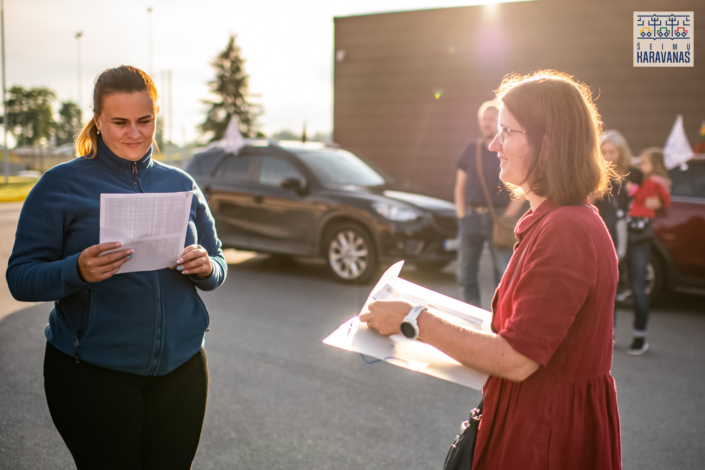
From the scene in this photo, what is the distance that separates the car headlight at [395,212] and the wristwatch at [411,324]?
579 cm

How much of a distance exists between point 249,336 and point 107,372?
3333 millimetres

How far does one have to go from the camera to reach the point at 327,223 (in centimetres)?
764

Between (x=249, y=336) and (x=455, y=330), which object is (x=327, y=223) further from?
(x=455, y=330)

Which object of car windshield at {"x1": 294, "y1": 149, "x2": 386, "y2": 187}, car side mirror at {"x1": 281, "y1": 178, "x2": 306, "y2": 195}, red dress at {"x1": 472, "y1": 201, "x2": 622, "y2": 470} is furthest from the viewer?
car windshield at {"x1": 294, "y1": 149, "x2": 386, "y2": 187}

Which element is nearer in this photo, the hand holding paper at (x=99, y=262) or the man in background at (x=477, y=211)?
the hand holding paper at (x=99, y=262)

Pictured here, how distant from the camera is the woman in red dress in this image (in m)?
1.26

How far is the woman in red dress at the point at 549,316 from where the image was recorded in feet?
4.14

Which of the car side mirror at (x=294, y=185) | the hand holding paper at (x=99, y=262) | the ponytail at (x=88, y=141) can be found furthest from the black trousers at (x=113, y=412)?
the car side mirror at (x=294, y=185)

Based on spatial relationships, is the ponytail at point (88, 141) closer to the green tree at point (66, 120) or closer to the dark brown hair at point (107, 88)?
the dark brown hair at point (107, 88)

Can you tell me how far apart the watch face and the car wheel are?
5.92 m

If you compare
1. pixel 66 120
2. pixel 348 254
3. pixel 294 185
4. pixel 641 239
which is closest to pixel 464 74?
pixel 294 185

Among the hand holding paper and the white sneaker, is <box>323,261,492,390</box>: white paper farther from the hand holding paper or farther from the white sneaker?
the white sneaker

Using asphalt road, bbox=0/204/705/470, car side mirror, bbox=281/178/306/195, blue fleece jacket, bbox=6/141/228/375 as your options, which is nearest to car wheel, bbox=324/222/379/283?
car side mirror, bbox=281/178/306/195

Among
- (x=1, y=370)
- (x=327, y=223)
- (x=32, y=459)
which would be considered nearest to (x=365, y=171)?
(x=327, y=223)
